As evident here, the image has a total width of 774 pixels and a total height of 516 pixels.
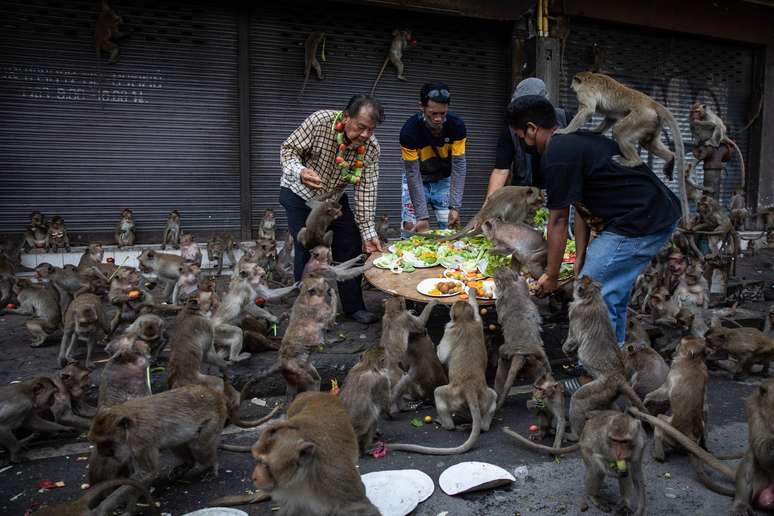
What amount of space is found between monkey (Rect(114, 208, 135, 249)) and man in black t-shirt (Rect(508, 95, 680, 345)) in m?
7.39

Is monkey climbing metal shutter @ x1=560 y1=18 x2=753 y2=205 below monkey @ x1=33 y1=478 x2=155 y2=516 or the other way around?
the other way around

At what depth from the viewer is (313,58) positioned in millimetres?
11102

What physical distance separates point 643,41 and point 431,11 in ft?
19.1

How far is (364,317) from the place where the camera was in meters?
7.36

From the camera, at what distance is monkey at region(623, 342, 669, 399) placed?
16.3 feet

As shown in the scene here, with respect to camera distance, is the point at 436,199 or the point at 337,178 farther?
the point at 436,199

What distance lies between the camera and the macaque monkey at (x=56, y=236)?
31.7 ft

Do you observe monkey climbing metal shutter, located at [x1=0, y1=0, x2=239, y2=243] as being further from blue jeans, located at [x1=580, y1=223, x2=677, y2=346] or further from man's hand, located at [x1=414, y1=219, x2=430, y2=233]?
blue jeans, located at [x1=580, y1=223, x2=677, y2=346]

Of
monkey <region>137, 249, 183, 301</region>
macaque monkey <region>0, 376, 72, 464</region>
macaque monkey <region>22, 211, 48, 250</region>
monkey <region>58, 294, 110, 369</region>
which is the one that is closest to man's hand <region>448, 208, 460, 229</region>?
monkey <region>137, 249, 183, 301</region>

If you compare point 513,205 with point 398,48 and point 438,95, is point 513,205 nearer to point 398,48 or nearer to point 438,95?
point 438,95

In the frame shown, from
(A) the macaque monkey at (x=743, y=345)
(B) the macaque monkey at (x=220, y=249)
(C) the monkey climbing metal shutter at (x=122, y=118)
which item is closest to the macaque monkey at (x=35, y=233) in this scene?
(C) the monkey climbing metal shutter at (x=122, y=118)

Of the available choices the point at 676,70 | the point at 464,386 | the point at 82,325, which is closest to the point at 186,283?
the point at 82,325

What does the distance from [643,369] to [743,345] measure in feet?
5.62

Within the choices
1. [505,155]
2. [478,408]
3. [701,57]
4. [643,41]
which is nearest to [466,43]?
[643,41]
